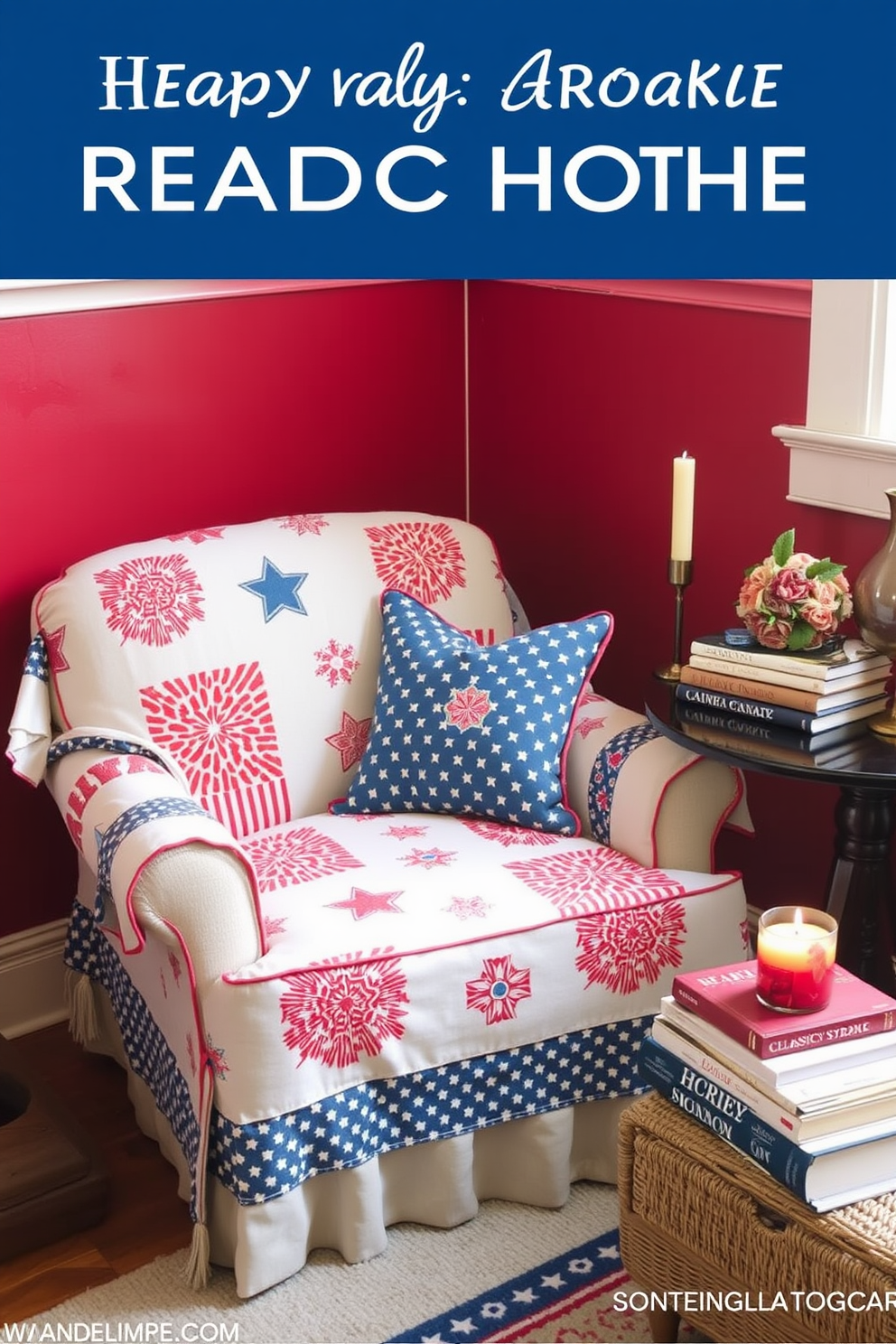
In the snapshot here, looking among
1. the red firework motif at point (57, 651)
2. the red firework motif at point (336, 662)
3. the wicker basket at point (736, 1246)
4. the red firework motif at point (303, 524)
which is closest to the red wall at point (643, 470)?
the red firework motif at point (336, 662)

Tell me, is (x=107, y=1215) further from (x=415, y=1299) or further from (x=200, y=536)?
(x=200, y=536)

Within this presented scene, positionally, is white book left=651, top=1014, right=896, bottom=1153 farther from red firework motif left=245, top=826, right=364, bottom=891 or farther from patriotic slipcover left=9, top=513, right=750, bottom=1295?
red firework motif left=245, top=826, right=364, bottom=891

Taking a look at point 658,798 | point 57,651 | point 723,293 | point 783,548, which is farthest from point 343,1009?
point 723,293

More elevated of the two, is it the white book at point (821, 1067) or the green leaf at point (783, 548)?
the green leaf at point (783, 548)

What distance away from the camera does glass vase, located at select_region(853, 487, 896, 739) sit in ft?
7.45

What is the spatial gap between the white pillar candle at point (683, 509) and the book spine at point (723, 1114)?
0.88m

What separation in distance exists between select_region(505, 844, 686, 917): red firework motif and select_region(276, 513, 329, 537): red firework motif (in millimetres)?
738

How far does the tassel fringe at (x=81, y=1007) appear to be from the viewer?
2.64 m

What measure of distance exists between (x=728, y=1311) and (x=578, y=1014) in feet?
1.64

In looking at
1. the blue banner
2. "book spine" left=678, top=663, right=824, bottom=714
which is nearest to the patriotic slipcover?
"book spine" left=678, top=663, right=824, bottom=714

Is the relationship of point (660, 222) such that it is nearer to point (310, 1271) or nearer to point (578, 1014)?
point (578, 1014)

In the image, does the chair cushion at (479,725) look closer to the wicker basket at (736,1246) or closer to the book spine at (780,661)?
the book spine at (780,661)

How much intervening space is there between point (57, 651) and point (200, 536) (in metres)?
0.32

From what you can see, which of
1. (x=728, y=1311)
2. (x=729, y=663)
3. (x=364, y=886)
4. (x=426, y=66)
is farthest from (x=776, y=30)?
(x=728, y=1311)
